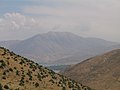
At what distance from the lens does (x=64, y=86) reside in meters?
52.1

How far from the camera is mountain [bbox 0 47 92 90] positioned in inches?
1733

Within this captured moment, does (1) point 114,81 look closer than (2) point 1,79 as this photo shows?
No

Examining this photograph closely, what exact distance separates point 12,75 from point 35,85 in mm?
3902

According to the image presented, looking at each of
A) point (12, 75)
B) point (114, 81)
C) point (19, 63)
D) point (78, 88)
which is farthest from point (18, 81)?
point (114, 81)

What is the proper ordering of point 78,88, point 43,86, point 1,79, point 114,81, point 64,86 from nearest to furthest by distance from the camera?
point 1,79, point 43,86, point 64,86, point 78,88, point 114,81

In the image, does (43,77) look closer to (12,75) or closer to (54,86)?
(54,86)

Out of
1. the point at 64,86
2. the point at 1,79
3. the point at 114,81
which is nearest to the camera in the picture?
the point at 1,79

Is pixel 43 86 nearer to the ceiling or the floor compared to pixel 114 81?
nearer to the ceiling

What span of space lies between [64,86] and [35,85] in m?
7.52

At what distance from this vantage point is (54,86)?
162 ft

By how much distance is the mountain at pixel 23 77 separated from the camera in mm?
44013

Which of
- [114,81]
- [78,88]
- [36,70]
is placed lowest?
[114,81]

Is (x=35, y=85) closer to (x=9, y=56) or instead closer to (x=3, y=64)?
(x=3, y=64)

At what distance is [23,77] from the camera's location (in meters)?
47.5
